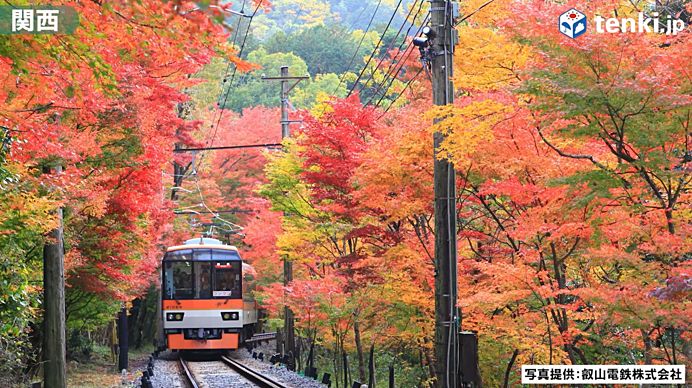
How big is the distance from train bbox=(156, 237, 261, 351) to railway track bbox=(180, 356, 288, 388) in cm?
79

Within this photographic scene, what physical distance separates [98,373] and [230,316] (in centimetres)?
394

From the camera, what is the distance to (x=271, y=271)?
30719mm

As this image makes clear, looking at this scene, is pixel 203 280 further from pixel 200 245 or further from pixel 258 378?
pixel 258 378

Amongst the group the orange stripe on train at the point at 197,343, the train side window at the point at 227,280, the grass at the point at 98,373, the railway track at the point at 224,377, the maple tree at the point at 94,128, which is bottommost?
the grass at the point at 98,373

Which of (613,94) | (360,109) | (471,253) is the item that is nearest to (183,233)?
(360,109)

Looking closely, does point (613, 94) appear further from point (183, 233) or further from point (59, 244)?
point (183, 233)

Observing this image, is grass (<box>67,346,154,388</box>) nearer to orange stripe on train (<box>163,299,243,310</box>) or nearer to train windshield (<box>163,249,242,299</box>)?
orange stripe on train (<box>163,299,243,310</box>)

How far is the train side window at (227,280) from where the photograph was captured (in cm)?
2056

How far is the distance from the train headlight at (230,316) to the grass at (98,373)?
2.70m

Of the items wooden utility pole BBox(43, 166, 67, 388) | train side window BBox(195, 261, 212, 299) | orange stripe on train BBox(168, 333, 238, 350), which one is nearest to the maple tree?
wooden utility pole BBox(43, 166, 67, 388)

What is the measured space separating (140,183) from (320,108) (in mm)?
4562

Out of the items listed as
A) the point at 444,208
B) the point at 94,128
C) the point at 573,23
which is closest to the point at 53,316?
the point at 94,128

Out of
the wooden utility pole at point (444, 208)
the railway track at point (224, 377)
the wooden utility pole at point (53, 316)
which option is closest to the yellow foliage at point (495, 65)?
the wooden utility pole at point (444, 208)
